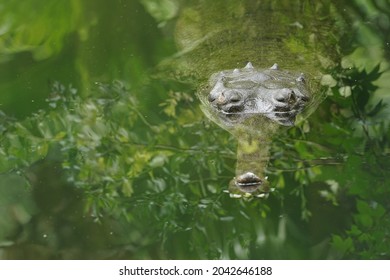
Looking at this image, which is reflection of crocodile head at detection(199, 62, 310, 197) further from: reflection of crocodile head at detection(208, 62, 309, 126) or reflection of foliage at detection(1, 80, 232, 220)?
reflection of foliage at detection(1, 80, 232, 220)

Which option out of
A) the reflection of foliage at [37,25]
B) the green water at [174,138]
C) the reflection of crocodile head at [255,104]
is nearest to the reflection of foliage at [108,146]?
the green water at [174,138]

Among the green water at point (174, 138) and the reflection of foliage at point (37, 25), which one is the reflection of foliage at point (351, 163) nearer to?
the green water at point (174, 138)

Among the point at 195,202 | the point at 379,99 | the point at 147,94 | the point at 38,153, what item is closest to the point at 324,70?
the point at 379,99

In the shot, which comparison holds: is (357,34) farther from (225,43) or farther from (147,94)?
(147,94)

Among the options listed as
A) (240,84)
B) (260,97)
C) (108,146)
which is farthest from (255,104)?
(108,146)

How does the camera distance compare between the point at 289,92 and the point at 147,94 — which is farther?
the point at 147,94
